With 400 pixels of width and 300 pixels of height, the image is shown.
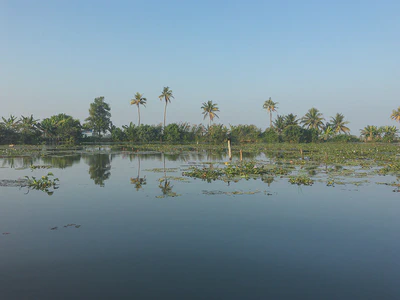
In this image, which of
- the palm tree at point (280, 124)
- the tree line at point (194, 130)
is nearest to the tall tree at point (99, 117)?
the tree line at point (194, 130)

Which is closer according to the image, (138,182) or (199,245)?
(199,245)

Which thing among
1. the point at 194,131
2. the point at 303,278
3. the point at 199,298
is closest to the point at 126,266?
the point at 199,298

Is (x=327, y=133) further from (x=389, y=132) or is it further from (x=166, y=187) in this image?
(x=166, y=187)

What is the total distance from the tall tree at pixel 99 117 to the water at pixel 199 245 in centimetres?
5991

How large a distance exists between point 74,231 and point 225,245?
12.0 ft

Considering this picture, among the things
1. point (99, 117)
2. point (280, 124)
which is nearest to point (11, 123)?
point (99, 117)

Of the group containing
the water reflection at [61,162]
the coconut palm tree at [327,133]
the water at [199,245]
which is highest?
the coconut palm tree at [327,133]

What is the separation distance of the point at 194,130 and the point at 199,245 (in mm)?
61818

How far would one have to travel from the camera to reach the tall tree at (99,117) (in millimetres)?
70300

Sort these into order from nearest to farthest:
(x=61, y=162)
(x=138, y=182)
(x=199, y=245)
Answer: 1. (x=199, y=245)
2. (x=138, y=182)
3. (x=61, y=162)

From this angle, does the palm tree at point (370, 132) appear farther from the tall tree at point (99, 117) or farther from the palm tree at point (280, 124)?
the tall tree at point (99, 117)

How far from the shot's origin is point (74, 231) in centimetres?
794

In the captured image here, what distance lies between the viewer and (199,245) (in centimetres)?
705

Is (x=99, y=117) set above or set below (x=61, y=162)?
above
